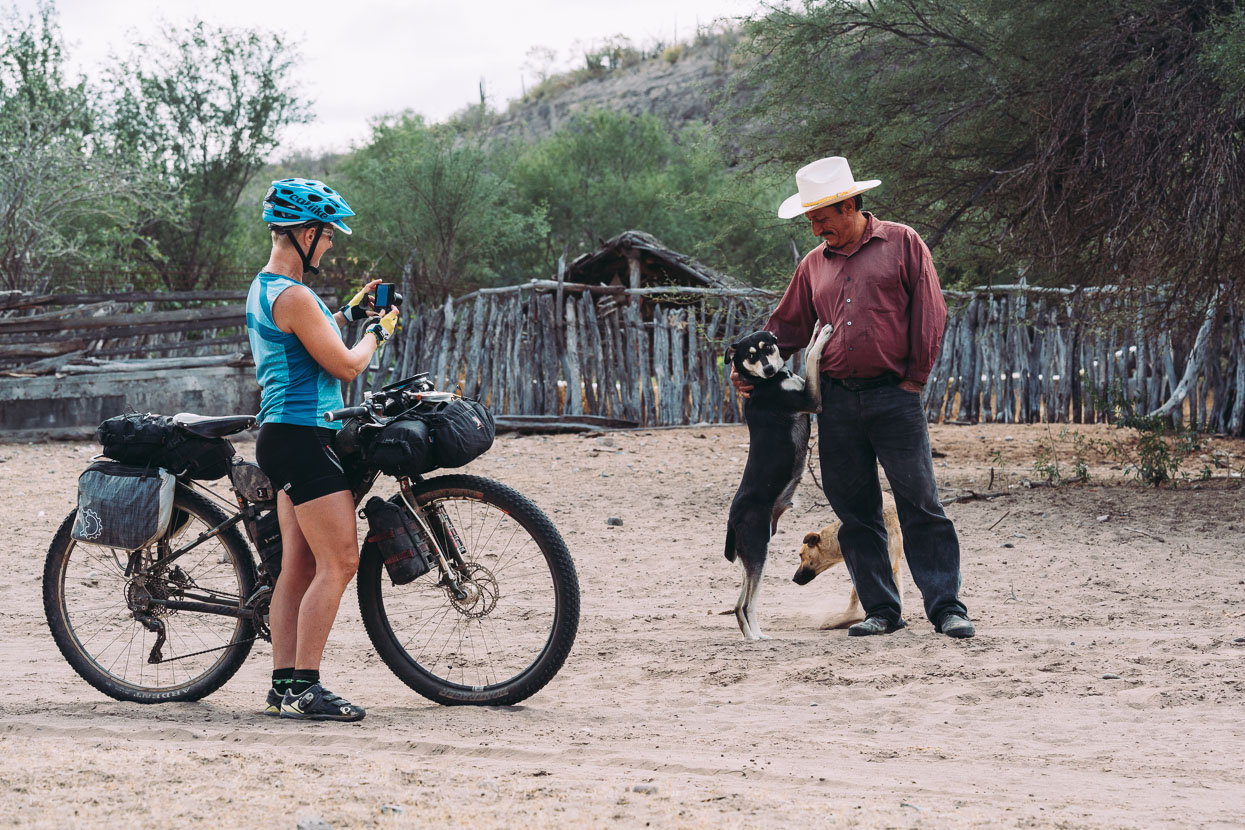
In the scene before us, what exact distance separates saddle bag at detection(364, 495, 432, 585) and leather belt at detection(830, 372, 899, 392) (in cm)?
205

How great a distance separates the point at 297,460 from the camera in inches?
144

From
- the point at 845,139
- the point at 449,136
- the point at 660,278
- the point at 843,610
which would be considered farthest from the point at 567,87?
the point at 843,610

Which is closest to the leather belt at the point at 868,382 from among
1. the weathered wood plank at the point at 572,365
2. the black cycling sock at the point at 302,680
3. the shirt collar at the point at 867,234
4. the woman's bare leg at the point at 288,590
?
the shirt collar at the point at 867,234

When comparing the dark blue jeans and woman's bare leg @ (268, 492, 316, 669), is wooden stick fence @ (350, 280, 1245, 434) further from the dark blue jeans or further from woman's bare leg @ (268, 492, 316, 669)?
woman's bare leg @ (268, 492, 316, 669)

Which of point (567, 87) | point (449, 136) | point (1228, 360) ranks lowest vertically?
point (1228, 360)

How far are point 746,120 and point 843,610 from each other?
18.6 feet

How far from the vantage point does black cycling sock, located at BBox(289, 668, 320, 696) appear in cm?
371

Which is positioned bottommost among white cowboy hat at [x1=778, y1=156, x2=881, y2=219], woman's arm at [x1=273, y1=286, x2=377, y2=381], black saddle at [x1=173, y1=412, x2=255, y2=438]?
black saddle at [x1=173, y1=412, x2=255, y2=438]

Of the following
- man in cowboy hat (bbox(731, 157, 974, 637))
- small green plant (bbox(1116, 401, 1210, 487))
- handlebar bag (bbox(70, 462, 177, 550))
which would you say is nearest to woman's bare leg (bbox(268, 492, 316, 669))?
handlebar bag (bbox(70, 462, 177, 550))

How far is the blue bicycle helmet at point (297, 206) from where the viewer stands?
3613 millimetres

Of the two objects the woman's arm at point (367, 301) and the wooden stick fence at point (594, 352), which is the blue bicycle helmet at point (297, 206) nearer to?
the woman's arm at point (367, 301)

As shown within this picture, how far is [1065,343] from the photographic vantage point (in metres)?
14.5

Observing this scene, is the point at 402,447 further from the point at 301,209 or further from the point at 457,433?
the point at 301,209

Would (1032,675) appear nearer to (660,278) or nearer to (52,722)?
(52,722)
